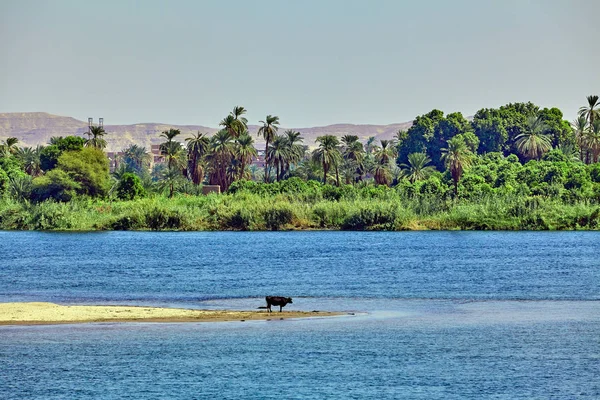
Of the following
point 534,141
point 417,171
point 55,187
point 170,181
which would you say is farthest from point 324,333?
point 534,141

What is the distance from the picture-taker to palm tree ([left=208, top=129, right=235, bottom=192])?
150125mm

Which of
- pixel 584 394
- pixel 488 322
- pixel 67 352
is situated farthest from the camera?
pixel 488 322

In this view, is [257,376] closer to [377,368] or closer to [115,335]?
[377,368]

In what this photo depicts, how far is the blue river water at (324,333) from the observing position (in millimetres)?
28375

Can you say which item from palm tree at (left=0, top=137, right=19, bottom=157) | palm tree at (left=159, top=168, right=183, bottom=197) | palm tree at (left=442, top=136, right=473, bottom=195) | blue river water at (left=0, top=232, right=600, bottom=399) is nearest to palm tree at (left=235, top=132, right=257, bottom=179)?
palm tree at (left=159, top=168, right=183, bottom=197)

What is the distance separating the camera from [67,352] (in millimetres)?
32312

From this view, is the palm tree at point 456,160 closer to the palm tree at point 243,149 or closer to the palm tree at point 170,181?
the palm tree at point 243,149

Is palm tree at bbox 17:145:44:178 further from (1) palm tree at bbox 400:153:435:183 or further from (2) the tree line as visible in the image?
(1) palm tree at bbox 400:153:435:183

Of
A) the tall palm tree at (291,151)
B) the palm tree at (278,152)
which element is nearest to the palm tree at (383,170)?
the tall palm tree at (291,151)

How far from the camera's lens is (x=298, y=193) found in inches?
4835

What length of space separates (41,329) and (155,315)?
4.84 metres

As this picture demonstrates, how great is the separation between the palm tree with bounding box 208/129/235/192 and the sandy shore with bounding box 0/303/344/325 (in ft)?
353

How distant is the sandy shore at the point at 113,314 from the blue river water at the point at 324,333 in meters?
1.21

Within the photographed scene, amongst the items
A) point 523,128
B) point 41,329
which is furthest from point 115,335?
point 523,128
